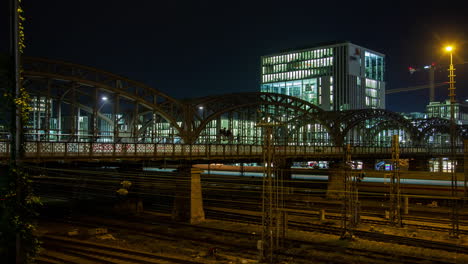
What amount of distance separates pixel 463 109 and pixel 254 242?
188632mm

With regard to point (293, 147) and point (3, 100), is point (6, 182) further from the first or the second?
point (293, 147)

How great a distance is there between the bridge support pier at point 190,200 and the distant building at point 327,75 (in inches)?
4981

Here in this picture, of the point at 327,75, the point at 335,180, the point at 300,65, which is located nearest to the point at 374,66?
the point at 327,75

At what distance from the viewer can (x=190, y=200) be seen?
32812mm

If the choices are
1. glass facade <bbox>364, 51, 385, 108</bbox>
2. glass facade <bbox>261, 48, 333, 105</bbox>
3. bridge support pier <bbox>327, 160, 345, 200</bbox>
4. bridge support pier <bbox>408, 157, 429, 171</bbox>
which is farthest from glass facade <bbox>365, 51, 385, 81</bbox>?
bridge support pier <bbox>327, 160, 345, 200</bbox>

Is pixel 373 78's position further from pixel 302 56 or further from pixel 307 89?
pixel 302 56

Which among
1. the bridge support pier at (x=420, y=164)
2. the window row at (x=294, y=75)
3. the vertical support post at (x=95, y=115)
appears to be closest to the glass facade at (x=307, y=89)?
the window row at (x=294, y=75)

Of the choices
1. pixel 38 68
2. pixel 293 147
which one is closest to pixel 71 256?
pixel 38 68

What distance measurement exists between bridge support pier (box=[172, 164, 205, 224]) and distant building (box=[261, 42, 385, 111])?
126509 mm

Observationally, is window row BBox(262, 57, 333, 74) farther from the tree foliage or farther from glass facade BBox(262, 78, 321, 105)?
the tree foliage

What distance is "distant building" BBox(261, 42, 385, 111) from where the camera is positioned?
6004 inches

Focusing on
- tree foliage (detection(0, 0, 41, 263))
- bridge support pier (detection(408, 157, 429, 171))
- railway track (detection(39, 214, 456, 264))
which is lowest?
railway track (detection(39, 214, 456, 264))

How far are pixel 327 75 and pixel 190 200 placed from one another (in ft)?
429

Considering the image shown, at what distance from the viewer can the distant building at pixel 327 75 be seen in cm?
15250
